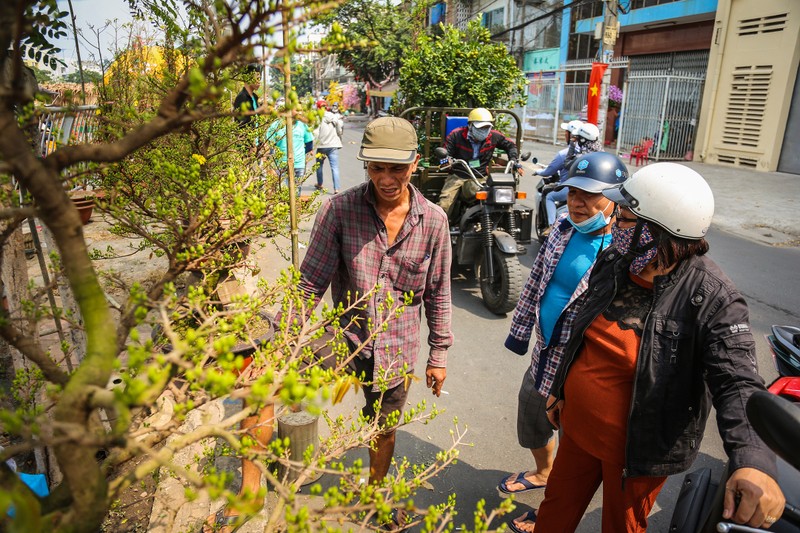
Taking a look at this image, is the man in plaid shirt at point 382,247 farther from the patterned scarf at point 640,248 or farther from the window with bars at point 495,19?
the window with bars at point 495,19

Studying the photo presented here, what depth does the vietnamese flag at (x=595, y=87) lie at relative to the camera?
12.5m

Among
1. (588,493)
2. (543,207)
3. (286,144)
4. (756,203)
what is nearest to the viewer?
(588,493)

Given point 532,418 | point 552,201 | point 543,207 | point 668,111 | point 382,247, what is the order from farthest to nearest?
point 668,111, point 543,207, point 552,201, point 532,418, point 382,247

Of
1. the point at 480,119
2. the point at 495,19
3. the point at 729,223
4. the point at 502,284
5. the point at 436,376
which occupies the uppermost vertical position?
the point at 495,19

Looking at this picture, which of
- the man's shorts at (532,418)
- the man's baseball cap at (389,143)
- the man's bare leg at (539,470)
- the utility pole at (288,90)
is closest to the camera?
the utility pole at (288,90)

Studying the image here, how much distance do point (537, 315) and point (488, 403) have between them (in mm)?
1501

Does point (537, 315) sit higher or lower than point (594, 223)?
lower

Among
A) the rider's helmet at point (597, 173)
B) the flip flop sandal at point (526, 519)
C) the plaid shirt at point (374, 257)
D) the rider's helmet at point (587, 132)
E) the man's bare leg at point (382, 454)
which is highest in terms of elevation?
the rider's helmet at point (597, 173)

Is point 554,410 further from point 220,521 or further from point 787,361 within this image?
point 220,521

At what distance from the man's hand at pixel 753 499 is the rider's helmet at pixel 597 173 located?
1.39 meters

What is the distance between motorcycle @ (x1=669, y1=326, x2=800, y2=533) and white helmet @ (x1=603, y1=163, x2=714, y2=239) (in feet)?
2.08

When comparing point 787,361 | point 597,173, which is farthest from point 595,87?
point 597,173

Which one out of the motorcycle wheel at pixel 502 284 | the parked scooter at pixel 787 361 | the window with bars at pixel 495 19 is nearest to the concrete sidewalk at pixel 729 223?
the motorcycle wheel at pixel 502 284

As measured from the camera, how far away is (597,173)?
2660 mm
